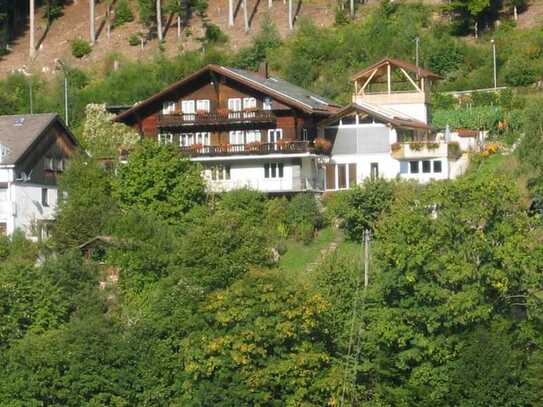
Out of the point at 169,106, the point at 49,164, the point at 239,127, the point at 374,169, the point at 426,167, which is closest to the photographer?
the point at 426,167

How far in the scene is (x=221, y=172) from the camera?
2534 inches

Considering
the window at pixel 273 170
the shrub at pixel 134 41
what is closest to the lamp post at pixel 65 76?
the shrub at pixel 134 41

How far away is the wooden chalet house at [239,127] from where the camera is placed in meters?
63.3

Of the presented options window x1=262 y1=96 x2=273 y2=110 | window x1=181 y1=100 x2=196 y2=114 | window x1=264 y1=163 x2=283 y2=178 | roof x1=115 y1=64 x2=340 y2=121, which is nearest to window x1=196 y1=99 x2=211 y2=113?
window x1=181 y1=100 x2=196 y2=114

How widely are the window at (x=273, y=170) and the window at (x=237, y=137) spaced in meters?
2.06

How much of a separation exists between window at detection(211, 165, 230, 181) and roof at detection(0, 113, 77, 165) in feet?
20.7

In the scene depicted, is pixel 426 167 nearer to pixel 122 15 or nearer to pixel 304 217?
pixel 304 217

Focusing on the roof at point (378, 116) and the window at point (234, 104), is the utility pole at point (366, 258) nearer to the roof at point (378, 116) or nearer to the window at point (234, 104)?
the roof at point (378, 116)

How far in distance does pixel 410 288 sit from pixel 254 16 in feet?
172

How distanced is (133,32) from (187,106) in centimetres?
3196

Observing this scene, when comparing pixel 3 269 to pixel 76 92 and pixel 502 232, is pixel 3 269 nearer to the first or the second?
pixel 502 232

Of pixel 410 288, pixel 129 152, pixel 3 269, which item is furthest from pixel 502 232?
pixel 129 152

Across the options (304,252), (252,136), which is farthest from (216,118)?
(304,252)

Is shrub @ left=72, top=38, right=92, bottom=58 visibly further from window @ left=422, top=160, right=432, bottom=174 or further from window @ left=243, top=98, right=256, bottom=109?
window @ left=422, top=160, right=432, bottom=174
